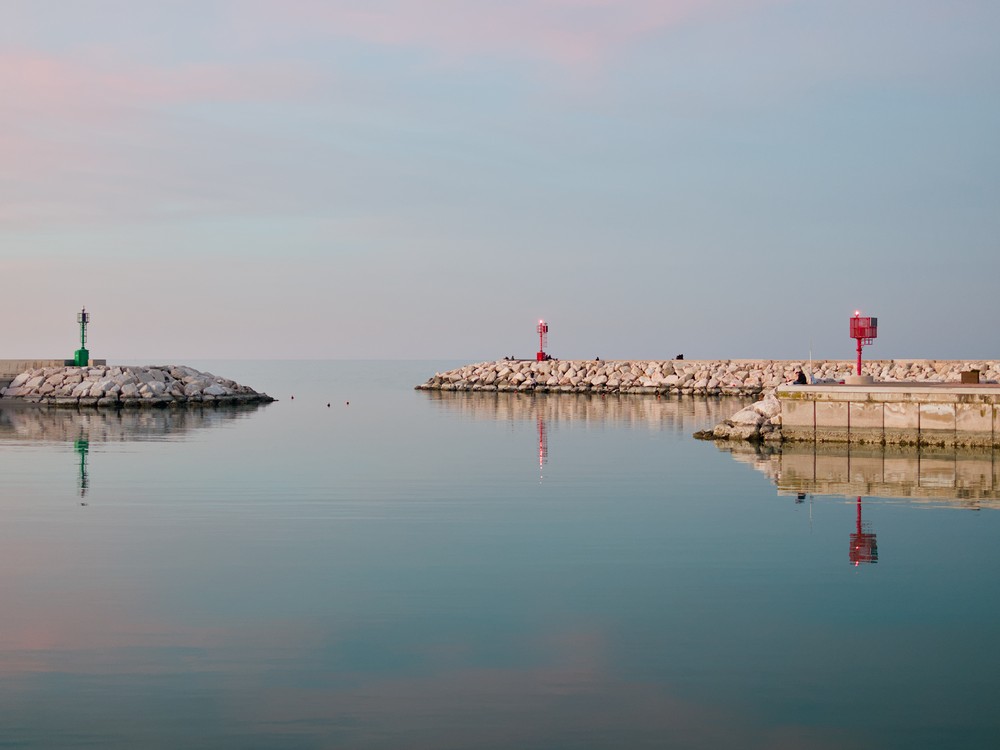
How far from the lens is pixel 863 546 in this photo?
17109 millimetres

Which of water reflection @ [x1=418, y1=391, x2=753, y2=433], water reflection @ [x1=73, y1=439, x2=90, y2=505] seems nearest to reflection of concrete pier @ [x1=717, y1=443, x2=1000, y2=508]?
water reflection @ [x1=418, y1=391, x2=753, y2=433]

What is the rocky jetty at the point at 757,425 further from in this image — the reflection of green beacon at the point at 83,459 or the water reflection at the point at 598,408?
the reflection of green beacon at the point at 83,459

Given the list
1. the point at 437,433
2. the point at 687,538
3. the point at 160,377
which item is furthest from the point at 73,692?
the point at 160,377

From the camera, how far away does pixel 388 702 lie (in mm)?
9234

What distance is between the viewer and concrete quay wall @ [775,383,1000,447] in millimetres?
30984

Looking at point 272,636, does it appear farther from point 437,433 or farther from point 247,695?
point 437,433

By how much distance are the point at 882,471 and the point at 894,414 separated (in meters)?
5.29

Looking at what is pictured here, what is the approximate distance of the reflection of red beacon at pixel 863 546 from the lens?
16016mm

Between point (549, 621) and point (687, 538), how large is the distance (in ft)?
21.2

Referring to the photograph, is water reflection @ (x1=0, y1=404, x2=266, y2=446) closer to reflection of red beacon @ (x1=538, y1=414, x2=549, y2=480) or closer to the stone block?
reflection of red beacon @ (x1=538, y1=414, x2=549, y2=480)

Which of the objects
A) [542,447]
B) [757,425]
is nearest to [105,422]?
[542,447]

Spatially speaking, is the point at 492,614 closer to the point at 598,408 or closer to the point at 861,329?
the point at 861,329

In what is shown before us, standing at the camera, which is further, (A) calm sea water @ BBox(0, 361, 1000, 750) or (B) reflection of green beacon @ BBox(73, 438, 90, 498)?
(B) reflection of green beacon @ BBox(73, 438, 90, 498)

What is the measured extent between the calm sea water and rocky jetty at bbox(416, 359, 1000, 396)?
159ft
